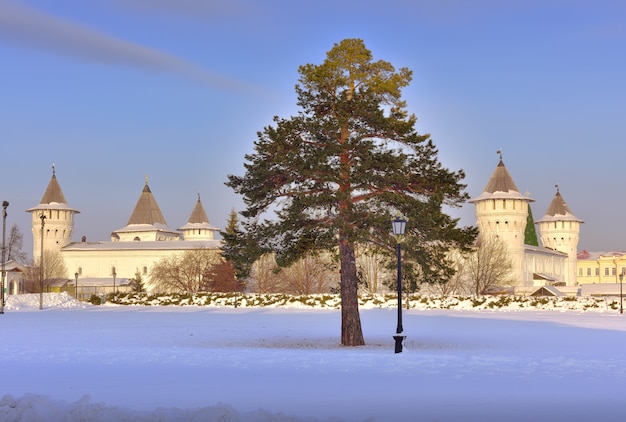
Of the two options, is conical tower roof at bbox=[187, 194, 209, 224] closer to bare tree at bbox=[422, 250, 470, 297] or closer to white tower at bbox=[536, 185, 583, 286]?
white tower at bbox=[536, 185, 583, 286]

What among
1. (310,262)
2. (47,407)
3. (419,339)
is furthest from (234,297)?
(47,407)

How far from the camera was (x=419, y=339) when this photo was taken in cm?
→ 2222

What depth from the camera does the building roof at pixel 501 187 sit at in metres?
91.9

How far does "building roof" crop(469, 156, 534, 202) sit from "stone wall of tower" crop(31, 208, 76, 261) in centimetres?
5027

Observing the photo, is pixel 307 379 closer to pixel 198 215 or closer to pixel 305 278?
pixel 305 278

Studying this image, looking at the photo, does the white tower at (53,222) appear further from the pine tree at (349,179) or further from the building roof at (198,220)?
the pine tree at (349,179)

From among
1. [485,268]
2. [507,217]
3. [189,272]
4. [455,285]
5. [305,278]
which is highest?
[507,217]

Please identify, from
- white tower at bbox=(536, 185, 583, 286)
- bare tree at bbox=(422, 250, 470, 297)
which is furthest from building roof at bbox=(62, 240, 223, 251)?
white tower at bbox=(536, 185, 583, 286)

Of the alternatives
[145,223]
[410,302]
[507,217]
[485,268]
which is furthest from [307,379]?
[145,223]

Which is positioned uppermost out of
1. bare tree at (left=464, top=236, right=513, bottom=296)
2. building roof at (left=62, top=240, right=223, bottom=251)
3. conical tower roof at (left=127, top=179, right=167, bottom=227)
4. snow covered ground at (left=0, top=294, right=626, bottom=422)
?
conical tower roof at (left=127, top=179, right=167, bottom=227)

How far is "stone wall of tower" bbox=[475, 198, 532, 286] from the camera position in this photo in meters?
91.4

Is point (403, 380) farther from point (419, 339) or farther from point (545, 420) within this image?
point (419, 339)

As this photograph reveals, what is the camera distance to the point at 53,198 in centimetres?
10794

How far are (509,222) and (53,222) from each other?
55.2 meters
